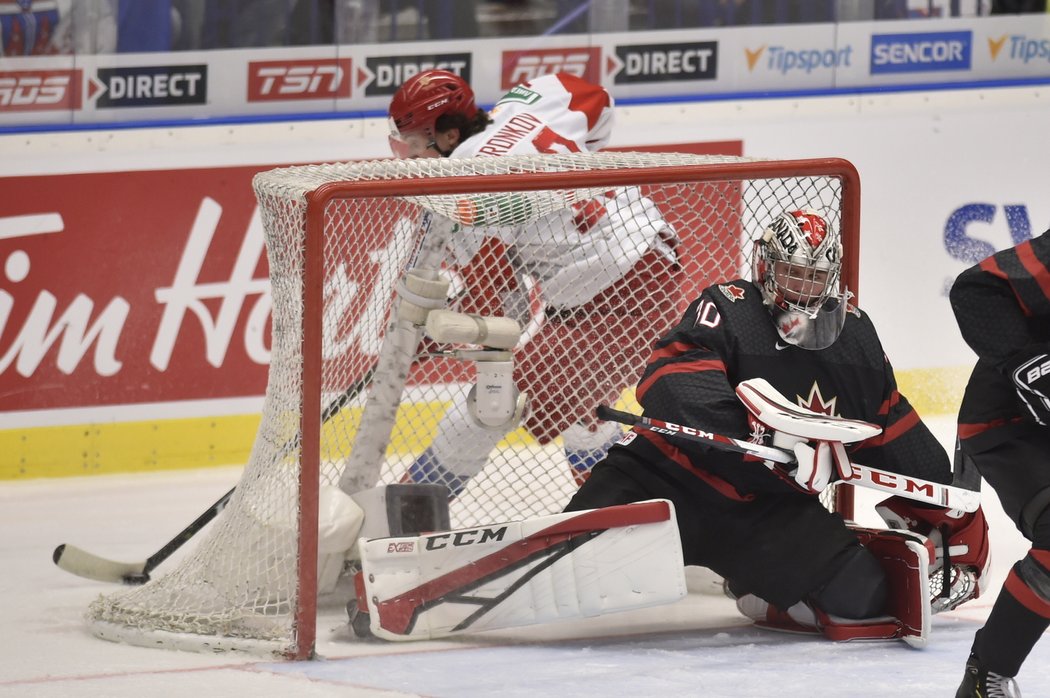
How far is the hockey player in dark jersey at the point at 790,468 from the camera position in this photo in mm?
A: 2939

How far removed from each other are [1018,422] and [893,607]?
0.66m

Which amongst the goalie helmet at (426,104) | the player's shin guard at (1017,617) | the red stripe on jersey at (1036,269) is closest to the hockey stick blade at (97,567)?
the goalie helmet at (426,104)

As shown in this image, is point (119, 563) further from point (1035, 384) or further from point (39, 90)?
point (1035, 384)

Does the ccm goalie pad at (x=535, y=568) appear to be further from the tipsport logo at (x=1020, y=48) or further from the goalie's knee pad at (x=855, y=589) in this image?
the tipsport logo at (x=1020, y=48)

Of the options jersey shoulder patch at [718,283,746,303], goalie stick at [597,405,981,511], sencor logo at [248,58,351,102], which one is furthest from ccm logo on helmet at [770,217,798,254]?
sencor logo at [248,58,351,102]

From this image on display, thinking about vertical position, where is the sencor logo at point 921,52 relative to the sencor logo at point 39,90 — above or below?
above

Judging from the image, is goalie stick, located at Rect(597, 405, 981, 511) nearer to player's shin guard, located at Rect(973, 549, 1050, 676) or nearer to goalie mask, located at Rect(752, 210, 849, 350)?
goalie mask, located at Rect(752, 210, 849, 350)

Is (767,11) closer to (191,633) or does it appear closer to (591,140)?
(591,140)

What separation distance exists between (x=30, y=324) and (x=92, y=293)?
7.0 inches

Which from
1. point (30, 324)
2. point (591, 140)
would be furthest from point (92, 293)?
point (591, 140)

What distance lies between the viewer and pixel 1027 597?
229 cm

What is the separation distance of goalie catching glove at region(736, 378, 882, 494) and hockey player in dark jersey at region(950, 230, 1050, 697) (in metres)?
0.41

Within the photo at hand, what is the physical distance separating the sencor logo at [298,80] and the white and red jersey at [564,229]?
1420 millimetres

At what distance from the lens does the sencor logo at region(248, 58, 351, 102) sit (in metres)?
4.87
